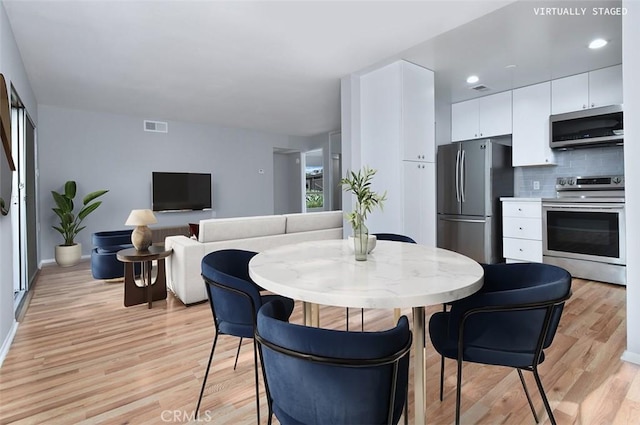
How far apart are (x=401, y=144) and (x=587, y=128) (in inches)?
87.8

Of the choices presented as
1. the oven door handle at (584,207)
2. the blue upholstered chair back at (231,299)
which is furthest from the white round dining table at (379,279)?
the oven door handle at (584,207)

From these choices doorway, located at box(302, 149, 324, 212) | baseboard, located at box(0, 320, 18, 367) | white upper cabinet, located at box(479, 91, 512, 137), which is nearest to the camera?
baseboard, located at box(0, 320, 18, 367)

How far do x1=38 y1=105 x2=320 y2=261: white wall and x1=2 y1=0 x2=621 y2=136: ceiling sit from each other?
80 cm

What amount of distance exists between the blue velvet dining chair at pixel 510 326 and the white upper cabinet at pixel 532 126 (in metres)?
3.63

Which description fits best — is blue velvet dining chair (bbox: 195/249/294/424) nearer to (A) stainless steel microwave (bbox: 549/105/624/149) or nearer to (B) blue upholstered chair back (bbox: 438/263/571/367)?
(B) blue upholstered chair back (bbox: 438/263/571/367)

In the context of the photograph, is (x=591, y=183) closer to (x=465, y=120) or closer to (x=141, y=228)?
(x=465, y=120)

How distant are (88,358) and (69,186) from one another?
161 inches

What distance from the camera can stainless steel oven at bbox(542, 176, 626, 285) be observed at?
3584mm

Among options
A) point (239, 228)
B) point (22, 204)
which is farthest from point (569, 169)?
point (22, 204)

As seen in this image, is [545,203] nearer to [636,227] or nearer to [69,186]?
[636,227]

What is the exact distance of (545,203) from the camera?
13.5ft

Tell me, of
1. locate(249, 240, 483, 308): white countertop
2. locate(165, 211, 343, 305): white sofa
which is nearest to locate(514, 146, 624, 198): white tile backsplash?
locate(165, 211, 343, 305): white sofa

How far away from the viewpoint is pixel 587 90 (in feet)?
13.2

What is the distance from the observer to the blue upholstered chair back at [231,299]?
1.46 m
